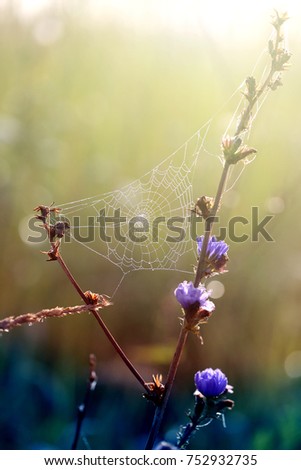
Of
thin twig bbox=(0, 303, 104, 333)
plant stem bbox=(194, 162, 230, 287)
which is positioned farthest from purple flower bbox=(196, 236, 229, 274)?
thin twig bbox=(0, 303, 104, 333)

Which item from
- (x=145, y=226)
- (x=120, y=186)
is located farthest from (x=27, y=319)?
(x=120, y=186)

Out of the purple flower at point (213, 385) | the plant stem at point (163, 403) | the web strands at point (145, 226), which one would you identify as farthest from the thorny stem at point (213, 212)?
the web strands at point (145, 226)

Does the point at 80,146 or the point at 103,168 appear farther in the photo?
the point at 80,146

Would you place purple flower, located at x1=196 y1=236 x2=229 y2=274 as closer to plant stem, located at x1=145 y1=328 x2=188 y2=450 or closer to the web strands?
plant stem, located at x1=145 y1=328 x2=188 y2=450

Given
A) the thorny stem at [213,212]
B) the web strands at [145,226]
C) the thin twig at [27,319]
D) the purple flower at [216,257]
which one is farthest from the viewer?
the web strands at [145,226]

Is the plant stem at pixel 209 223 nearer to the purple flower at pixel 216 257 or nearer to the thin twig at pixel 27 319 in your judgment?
the purple flower at pixel 216 257

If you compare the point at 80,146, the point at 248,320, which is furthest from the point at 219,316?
the point at 80,146
